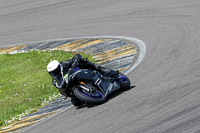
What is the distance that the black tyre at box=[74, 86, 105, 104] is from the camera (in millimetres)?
9898

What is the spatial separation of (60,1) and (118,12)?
3.85 meters

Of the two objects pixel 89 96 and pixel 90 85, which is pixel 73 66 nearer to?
pixel 90 85

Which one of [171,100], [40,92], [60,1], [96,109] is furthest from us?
[60,1]

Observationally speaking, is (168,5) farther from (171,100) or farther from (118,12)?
(171,100)

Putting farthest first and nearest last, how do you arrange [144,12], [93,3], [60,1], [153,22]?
[60,1], [93,3], [144,12], [153,22]

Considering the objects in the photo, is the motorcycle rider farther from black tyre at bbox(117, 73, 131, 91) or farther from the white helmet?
black tyre at bbox(117, 73, 131, 91)

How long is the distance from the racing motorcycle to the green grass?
197 centimetres

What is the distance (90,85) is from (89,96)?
354 mm

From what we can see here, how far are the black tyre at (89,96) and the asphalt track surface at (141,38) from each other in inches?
7.5

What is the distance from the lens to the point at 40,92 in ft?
41.5

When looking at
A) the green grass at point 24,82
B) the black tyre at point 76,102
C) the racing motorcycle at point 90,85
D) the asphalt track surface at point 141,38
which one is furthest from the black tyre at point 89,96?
the green grass at point 24,82

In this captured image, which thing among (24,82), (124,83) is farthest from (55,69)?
(24,82)

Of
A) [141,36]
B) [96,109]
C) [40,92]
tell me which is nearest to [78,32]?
[141,36]

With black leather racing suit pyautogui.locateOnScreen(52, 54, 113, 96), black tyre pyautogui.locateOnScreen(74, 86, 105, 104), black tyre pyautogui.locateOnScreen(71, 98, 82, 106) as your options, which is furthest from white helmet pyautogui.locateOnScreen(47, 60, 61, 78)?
black tyre pyautogui.locateOnScreen(71, 98, 82, 106)
